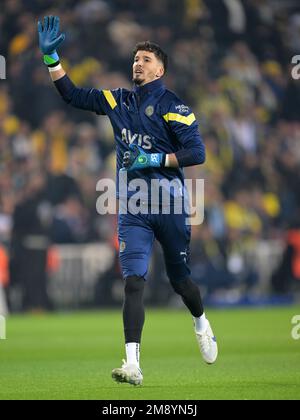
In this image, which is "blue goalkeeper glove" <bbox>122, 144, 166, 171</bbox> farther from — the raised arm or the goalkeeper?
the raised arm

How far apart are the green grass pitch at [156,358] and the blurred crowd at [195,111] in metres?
2.07

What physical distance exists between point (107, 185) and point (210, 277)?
2.55 m

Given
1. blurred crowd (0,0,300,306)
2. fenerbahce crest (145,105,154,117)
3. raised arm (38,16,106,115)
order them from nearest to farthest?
fenerbahce crest (145,105,154,117) < raised arm (38,16,106,115) < blurred crowd (0,0,300,306)

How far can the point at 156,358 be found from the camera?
10805mm

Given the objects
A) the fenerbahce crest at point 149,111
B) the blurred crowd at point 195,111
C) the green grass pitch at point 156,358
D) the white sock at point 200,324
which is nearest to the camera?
the green grass pitch at point 156,358

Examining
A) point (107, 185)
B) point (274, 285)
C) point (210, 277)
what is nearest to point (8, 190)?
point (107, 185)

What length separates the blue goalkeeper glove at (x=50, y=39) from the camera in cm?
849

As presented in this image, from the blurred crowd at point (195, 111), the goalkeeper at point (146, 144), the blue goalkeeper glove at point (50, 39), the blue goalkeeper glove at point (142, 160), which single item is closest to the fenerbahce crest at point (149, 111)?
the goalkeeper at point (146, 144)

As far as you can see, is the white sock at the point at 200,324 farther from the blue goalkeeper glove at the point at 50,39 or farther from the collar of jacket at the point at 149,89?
the blue goalkeeper glove at the point at 50,39

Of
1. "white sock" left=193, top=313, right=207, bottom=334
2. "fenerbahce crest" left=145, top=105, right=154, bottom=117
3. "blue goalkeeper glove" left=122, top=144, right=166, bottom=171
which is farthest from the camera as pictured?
"white sock" left=193, top=313, right=207, bottom=334

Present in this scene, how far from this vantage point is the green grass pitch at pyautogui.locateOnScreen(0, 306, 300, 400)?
7699mm

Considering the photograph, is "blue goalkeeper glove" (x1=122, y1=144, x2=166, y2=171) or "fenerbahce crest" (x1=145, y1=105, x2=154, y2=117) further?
"fenerbahce crest" (x1=145, y1=105, x2=154, y2=117)

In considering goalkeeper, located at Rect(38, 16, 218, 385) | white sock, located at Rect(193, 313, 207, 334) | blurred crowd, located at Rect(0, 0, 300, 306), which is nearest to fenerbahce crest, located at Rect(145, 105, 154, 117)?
goalkeeper, located at Rect(38, 16, 218, 385)
